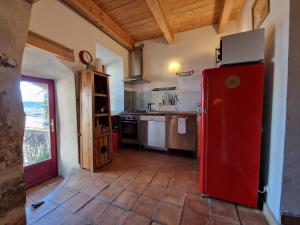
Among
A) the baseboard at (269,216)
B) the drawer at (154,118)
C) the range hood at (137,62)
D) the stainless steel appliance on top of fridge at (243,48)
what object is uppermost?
the range hood at (137,62)

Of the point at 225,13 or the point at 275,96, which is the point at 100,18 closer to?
the point at 225,13

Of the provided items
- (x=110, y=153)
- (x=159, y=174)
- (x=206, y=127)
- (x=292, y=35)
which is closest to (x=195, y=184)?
(x=159, y=174)

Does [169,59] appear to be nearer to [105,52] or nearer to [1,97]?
[105,52]

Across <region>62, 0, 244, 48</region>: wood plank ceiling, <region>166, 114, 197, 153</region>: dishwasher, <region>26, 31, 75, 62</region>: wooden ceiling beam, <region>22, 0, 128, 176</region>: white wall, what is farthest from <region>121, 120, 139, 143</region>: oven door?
<region>62, 0, 244, 48</region>: wood plank ceiling

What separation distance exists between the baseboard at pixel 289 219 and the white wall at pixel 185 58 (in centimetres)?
244

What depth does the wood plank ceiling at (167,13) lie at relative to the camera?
241cm

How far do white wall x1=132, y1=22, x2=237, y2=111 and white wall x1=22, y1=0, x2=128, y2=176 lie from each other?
56.7 inches

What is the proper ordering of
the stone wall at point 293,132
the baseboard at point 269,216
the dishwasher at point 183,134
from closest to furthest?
the stone wall at point 293,132, the baseboard at point 269,216, the dishwasher at point 183,134

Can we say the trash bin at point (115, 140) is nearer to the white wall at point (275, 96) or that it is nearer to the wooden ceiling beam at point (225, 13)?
the white wall at point (275, 96)

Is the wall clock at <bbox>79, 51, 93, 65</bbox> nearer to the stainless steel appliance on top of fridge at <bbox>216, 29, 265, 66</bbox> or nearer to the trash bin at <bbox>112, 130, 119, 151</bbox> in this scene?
the trash bin at <bbox>112, 130, 119, 151</bbox>

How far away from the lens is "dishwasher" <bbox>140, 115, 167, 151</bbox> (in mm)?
3004

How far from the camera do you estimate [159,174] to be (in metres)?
2.16

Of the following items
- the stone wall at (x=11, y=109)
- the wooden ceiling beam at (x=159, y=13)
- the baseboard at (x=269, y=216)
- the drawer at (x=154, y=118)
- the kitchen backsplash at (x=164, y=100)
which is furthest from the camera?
the kitchen backsplash at (x=164, y=100)

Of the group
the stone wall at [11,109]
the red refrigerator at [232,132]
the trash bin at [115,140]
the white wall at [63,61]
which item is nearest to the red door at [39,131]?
the white wall at [63,61]
